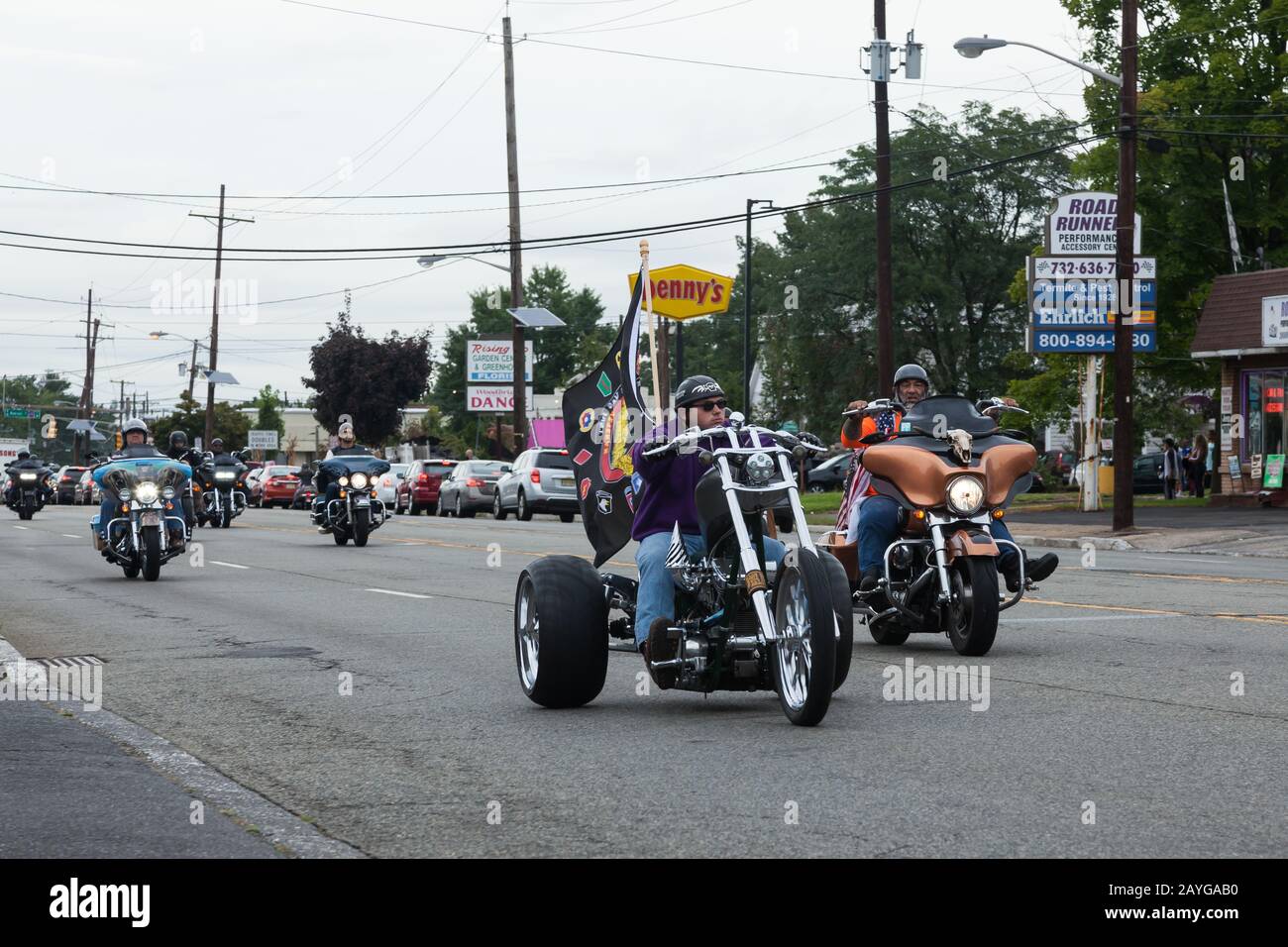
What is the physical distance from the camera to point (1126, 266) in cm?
2827

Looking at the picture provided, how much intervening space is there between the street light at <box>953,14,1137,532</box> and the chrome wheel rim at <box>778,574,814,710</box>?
21.1m

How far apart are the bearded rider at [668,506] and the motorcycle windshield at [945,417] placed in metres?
2.98

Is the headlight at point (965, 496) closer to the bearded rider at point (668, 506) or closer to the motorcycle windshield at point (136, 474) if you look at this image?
the bearded rider at point (668, 506)

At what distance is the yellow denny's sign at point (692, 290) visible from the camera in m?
60.2

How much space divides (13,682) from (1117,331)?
2157 centimetres

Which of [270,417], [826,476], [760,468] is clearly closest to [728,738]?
[760,468]

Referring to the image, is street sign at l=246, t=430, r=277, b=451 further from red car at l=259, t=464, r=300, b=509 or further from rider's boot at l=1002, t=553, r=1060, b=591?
rider's boot at l=1002, t=553, r=1060, b=591

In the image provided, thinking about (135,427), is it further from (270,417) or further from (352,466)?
(270,417)

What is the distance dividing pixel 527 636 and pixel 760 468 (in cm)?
181

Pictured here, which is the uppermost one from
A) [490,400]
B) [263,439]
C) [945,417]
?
[490,400]

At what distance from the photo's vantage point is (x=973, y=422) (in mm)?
11586

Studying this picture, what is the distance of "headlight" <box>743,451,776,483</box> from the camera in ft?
27.1
